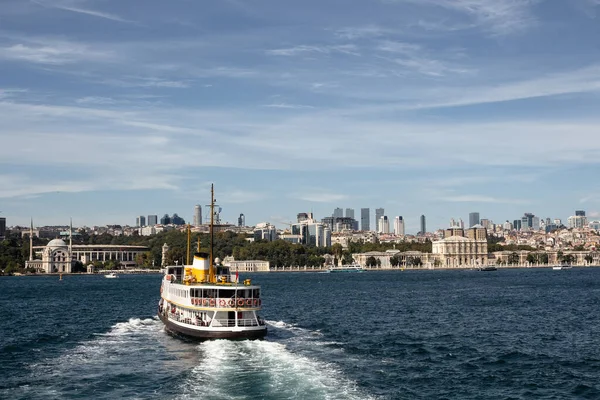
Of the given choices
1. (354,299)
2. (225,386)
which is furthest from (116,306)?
(225,386)

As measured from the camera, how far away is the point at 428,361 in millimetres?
42312

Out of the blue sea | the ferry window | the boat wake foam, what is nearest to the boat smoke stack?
the blue sea

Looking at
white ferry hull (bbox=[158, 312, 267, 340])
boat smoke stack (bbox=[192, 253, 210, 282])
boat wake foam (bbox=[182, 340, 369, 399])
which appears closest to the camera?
boat wake foam (bbox=[182, 340, 369, 399])

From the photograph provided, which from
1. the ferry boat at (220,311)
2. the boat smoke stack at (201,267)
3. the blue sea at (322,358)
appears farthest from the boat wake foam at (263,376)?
the boat smoke stack at (201,267)

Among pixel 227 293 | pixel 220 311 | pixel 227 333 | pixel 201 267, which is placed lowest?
pixel 227 333

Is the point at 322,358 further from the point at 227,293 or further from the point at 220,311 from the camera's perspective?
the point at 227,293

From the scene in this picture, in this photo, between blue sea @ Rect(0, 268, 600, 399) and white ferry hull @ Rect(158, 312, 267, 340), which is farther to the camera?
white ferry hull @ Rect(158, 312, 267, 340)

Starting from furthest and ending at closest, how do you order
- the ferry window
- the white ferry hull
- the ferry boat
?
1. the ferry window
2. the ferry boat
3. the white ferry hull

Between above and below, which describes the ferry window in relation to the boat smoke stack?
below

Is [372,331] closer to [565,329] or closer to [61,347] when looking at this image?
[565,329]

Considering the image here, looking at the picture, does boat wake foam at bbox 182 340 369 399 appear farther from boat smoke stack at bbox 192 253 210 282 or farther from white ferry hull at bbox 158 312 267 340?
boat smoke stack at bbox 192 253 210 282

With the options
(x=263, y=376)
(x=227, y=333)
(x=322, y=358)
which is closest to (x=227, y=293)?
(x=227, y=333)

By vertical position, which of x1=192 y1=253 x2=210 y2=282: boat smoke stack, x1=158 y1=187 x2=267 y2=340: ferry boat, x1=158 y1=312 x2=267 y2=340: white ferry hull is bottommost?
x1=158 y1=312 x2=267 y2=340: white ferry hull

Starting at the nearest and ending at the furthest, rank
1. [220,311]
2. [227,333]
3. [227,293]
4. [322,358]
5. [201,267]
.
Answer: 1. [322,358]
2. [227,333]
3. [220,311]
4. [227,293]
5. [201,267]
